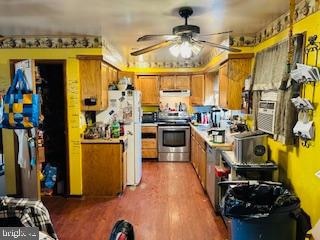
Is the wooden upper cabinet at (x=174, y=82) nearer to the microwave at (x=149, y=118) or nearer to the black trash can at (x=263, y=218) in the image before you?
the microwave at (x=149, y=118)

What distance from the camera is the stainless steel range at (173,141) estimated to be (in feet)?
21.9

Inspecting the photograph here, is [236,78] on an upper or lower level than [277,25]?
lower

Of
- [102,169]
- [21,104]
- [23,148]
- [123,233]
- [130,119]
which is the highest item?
[21,104]

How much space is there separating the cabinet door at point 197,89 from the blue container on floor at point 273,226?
15.6 feet

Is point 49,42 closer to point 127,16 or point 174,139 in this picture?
point 127,16

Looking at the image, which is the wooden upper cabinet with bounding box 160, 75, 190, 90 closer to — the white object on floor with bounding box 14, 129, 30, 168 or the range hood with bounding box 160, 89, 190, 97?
the range hood with bounding box 160, 89, 190, 97

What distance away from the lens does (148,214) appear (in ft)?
12.5

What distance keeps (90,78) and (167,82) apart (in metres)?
3.18

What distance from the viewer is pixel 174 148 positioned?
6695mm

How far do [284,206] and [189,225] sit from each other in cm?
155

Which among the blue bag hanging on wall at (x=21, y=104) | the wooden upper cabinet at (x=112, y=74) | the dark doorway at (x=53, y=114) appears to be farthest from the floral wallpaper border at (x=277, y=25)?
the dark doorway at (x=53, y=114)

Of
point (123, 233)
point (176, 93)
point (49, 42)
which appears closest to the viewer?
point (123, 233)

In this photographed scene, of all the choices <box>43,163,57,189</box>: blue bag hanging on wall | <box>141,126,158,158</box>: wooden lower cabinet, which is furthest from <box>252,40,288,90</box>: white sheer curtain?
<box>141,126,158,158</box>: wooden lower cabinet

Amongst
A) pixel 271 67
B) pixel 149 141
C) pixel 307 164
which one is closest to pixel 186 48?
pixel 271 67
